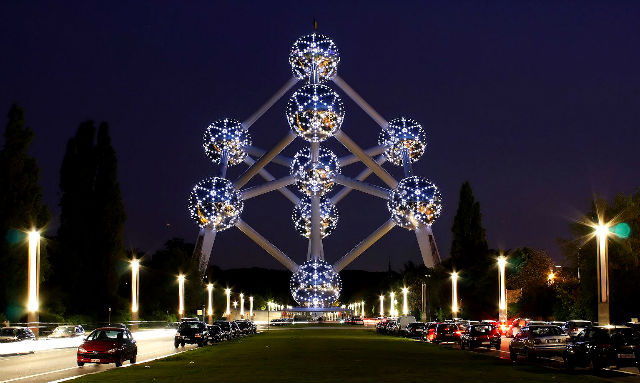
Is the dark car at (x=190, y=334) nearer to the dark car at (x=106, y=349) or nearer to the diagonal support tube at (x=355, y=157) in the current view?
the dark car at (x=106, y=349)

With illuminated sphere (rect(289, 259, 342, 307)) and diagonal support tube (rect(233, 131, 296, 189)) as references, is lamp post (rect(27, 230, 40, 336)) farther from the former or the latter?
Result: diagonal support tube (rect(233, 131, 296, 189))

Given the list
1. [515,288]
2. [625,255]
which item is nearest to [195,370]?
[625,255]

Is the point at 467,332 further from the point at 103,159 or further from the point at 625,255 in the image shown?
the point at 103,159

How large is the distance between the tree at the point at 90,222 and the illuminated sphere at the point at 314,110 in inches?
1031

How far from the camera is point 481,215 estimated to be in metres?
97.2

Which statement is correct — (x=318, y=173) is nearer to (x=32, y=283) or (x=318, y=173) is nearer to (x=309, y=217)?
(x=309, y=217)

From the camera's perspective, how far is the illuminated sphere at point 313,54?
10231 centimetres

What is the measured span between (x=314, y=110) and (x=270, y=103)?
28.3 metres

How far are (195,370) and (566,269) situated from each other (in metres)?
45.9

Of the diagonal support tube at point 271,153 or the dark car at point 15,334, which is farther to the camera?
the diagonal support tube at point 271,153

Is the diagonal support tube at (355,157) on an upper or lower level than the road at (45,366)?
upper

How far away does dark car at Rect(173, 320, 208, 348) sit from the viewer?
51.1 meters

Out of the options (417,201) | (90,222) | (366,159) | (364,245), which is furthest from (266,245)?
(90,222)

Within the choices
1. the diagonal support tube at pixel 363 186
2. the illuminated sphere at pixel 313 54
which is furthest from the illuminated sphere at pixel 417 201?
the diagonal support tube at pixel 363 186
